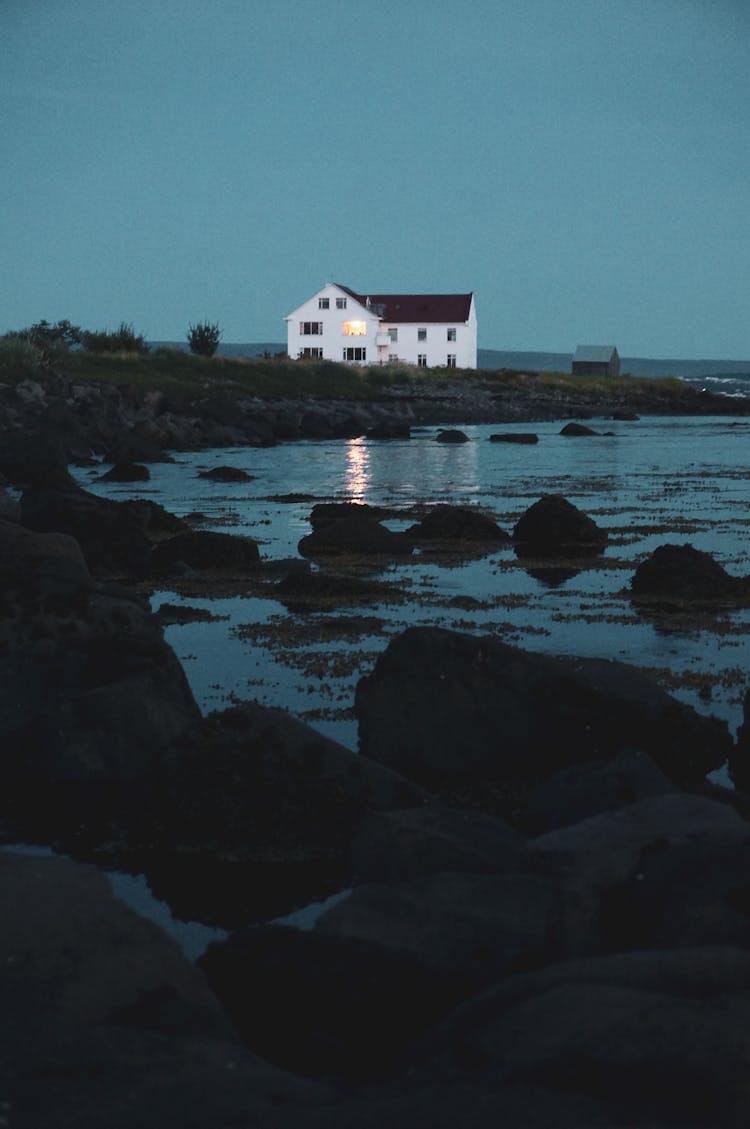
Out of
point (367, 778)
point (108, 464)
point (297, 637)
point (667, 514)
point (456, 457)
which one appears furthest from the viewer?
point (456, 457)

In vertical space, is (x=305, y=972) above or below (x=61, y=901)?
below

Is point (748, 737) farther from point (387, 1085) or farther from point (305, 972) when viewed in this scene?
point (387, 1085)

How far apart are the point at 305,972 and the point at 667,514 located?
2606 cm

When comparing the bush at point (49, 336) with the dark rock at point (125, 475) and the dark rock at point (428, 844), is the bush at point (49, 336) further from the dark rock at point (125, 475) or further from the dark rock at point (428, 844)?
the dark rock at point (428, 844)

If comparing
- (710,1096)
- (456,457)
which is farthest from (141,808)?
(456,457)

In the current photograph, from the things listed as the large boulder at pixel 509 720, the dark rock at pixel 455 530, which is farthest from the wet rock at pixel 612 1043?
the dark rock at pixel 455 530

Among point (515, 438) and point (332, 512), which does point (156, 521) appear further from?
point (515, 438)

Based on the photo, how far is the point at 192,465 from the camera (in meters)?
49.1

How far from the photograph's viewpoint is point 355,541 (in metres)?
23.3

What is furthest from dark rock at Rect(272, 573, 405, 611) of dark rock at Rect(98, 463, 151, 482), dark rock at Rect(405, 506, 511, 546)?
dark rock at Rect(98, 463, 151, 482)

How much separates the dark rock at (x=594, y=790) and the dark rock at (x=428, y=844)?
61 centimetres

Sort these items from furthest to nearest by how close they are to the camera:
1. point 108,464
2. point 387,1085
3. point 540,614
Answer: point 108,464
point 540,614
point 387,1085

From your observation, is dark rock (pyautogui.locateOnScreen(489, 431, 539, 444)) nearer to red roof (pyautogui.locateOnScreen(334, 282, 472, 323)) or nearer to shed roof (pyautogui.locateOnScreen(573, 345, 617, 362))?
red roof (pyautogui.locateOnScreen(334, 282, 472, 323))

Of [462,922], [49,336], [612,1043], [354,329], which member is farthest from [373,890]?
[354,329]
